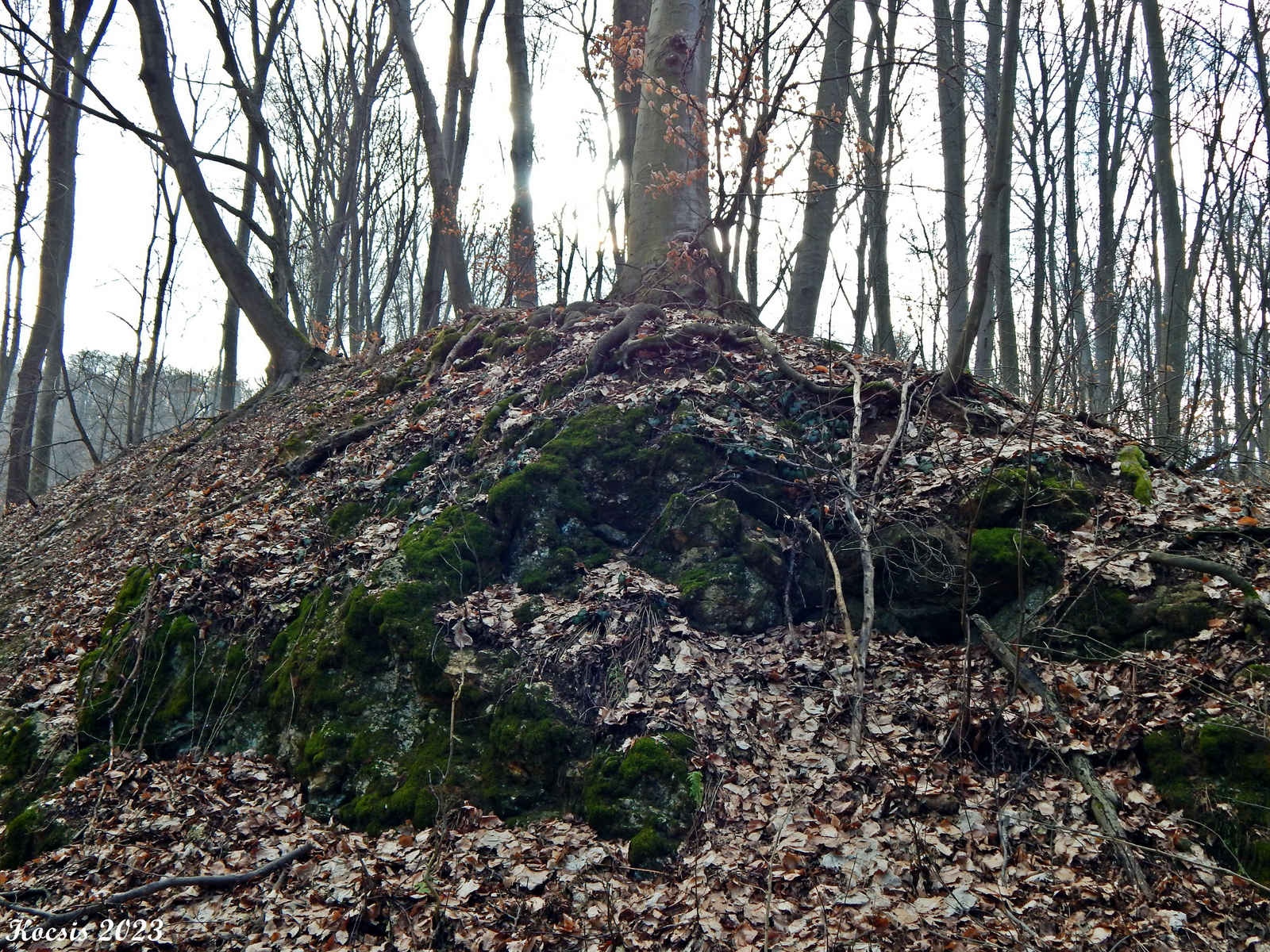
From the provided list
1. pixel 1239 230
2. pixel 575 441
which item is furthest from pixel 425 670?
pixel 1239 230

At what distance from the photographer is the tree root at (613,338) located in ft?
23.1

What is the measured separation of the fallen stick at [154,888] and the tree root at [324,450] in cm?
444

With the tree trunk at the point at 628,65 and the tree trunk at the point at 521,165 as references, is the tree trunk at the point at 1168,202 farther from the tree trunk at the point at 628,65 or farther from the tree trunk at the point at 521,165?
the tree trunk at the point at 521,165

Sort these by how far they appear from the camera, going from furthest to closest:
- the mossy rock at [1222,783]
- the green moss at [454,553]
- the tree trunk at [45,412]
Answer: the tree trunk at [45,412] < the green moss at [454,553] < the mossy rock at [1222,783]

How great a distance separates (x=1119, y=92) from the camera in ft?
41.7

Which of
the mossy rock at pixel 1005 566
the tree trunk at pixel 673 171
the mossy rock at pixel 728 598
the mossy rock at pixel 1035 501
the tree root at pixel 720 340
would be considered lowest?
the mossy rock at pixel 728 598

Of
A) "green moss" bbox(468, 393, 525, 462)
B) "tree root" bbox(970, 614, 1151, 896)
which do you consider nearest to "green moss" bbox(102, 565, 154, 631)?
"green moss" bbox(468, 393, 525, 462)

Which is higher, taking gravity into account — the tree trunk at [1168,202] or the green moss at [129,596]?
the tree trunk at [1168,202]

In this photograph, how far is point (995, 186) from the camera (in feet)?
19.1

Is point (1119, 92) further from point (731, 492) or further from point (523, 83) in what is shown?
point (731, 492)

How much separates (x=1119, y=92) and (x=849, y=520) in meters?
12.4

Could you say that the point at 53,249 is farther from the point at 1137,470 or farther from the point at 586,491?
the point at 1137,470

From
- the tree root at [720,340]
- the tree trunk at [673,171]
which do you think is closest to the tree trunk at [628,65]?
the tree trunk at [673,171]

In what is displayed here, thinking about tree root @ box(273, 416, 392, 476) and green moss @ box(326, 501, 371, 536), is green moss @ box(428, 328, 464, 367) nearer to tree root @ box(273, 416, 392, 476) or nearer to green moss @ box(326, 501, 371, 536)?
tree root @ box(273, 416, 392, 476)
